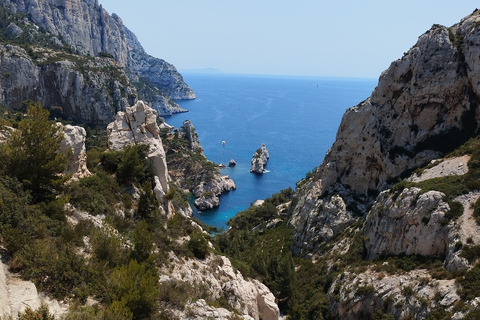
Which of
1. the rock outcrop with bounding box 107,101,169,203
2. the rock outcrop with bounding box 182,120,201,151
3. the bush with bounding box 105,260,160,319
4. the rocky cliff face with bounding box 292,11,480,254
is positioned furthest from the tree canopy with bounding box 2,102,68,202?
the rock outcrop with bounding box 182,120,201,151

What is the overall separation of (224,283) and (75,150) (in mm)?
12520

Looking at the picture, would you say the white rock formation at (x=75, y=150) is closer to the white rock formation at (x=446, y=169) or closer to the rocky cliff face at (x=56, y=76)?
the white rock formation at (x=446, y=169)

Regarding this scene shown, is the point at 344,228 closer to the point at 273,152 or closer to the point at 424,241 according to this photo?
the point at 424,241

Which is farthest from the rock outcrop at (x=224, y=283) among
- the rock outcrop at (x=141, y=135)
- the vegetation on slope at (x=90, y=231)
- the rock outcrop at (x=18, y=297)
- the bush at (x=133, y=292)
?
the rock outcrop at (x=141, y=135)

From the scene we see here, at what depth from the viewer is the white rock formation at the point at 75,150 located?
770 inches

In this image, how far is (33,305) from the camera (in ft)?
31.5

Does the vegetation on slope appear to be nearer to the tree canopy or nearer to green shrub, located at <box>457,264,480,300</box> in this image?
the tree canopy

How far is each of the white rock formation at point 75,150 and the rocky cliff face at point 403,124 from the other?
25.8m

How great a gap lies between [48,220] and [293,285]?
2157 cm

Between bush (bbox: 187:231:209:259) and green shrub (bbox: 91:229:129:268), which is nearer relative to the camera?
green shrub (bbox: 91:229:129:268)

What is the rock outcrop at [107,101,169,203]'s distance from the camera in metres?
25.1

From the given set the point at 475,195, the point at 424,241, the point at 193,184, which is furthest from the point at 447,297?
the point at 193,184

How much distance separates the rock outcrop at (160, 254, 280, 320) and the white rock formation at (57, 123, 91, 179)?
8.10 metres

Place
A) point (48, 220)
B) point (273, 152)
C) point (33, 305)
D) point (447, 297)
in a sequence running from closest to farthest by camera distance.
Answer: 1. point (33, 305)
2. point (48, 220)
3. point (447, 297)
4. point (273, 152)
